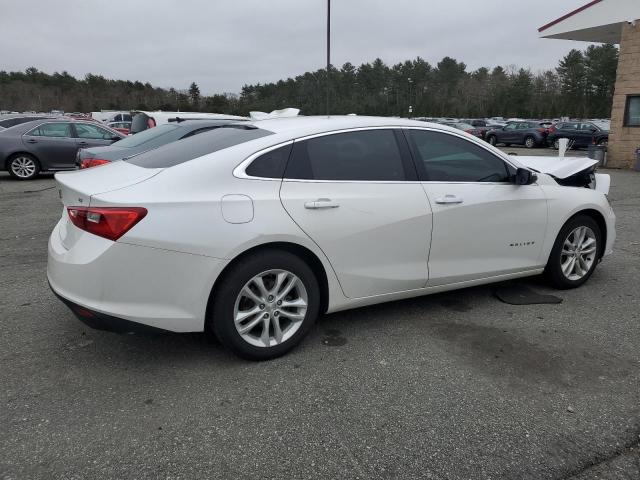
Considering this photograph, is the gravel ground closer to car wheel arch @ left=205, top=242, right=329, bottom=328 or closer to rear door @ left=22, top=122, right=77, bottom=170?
car wheel arch @ left=205, top=242, right=329, bottom=328

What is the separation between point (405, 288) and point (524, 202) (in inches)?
51.6

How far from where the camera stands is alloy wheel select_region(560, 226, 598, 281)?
4.64 m

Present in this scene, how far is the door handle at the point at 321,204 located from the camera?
10.8ft

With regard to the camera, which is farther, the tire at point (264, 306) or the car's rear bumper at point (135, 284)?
the tire at point (264, 306)

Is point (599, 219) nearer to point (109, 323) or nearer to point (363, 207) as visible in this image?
point (363, 207)

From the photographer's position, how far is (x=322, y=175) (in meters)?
3.43

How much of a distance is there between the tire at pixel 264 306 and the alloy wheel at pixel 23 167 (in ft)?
37.6

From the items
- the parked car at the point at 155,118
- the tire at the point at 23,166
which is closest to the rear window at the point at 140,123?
the parked car at the point at 155,118

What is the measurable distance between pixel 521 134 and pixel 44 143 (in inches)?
941

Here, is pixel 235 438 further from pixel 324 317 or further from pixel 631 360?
pixel 631 360

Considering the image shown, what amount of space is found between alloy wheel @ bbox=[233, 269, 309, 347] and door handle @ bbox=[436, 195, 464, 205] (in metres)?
1.23

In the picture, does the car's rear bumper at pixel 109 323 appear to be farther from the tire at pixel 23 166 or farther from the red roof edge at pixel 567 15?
the red roof edge at pixel 567 15

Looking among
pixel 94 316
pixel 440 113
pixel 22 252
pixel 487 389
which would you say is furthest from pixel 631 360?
pixel 440 113

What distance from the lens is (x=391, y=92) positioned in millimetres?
79375
